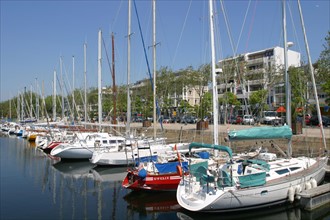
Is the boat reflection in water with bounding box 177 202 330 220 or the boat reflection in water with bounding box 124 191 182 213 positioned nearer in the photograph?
the boat reflection in water with bounding box 177 202 330 220

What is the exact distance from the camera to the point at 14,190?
19141mm

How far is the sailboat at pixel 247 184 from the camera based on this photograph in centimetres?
1332

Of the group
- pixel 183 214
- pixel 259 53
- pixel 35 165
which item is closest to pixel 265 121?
pixel 35 165

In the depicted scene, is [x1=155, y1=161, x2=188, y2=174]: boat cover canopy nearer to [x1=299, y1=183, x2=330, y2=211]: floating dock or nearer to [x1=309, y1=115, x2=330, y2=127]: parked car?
[x1=299, y1=183, x2=330, y2=211]: floating dock

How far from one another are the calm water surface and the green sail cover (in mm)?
3514

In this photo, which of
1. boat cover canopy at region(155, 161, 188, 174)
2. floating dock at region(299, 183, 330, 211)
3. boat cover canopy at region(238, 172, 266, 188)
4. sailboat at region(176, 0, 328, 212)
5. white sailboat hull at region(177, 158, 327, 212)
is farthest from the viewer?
boat cover canopy at region(155, 161, 188, 174)

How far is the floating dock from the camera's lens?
14.3 m

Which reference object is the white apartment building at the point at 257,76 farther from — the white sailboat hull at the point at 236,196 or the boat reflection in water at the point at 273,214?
the boat reflection in water at the point at 273,214

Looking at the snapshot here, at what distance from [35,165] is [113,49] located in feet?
50.8

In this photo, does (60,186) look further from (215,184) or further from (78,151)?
(215,184)

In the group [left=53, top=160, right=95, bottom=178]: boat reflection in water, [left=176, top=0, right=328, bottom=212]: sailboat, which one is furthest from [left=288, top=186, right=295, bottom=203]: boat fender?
[left=53, top=160, right=95, bottom=178]: boat reflection in water

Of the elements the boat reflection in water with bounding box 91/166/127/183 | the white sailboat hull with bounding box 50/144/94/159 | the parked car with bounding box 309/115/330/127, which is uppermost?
the parked car with bounding box 309/115/330/127

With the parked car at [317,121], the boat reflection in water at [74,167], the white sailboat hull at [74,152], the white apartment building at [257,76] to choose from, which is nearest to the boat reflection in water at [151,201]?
the boat reflection in water at [74,167]

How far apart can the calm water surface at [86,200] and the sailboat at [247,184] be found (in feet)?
2.07
